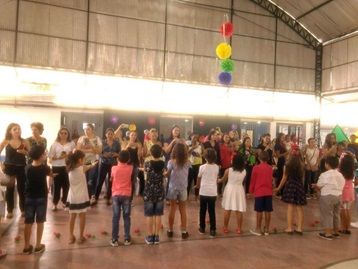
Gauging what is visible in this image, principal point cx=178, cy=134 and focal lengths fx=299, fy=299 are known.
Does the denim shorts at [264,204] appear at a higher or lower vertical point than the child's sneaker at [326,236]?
higher

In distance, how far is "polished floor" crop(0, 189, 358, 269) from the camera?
3494 millimetres

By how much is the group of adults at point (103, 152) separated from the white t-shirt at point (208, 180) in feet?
3.50

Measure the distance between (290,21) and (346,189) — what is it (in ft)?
38.1

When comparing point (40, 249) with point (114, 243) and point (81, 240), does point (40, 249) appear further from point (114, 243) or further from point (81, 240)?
point (114, 243)

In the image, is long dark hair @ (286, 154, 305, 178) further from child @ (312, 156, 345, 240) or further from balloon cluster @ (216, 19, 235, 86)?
balloon cluster @ (216, 19, 235, 86)

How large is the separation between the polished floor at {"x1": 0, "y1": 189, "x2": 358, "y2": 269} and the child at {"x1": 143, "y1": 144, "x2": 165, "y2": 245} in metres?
0.23

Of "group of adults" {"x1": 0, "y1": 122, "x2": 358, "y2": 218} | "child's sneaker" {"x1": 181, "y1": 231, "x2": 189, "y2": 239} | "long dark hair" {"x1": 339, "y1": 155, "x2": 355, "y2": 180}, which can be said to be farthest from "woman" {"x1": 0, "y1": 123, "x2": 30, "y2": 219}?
"long dark hair" {"x1": 339, "y1": 155, "x2": 355, "y2": 180}

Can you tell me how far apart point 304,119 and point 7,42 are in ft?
43.1

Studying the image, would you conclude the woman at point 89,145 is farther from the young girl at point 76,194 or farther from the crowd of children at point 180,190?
the young girl at point 76,194

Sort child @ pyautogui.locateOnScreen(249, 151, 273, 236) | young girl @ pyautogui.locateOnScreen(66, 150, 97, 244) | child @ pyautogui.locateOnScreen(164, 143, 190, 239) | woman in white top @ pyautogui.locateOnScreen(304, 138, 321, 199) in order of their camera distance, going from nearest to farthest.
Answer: young girl @ pyautogui.locateOnScreen(66, 150, 97, 244)
child @ pyautogui.locateOnScreen(164, 143, 190, 239)
child @ pyautogui.locateOnScreen(249, 151, 273, 236)
woman in white top @ pyautogui.locateOnScreen(304, 138, 321, 199)

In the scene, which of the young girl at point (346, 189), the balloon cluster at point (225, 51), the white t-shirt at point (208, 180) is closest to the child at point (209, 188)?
the white t-shirt at point (208, 180)

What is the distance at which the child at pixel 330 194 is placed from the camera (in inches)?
181

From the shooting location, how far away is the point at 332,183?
180 inches

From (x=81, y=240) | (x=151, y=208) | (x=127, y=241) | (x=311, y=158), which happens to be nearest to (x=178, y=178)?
(x=151, y=208)
